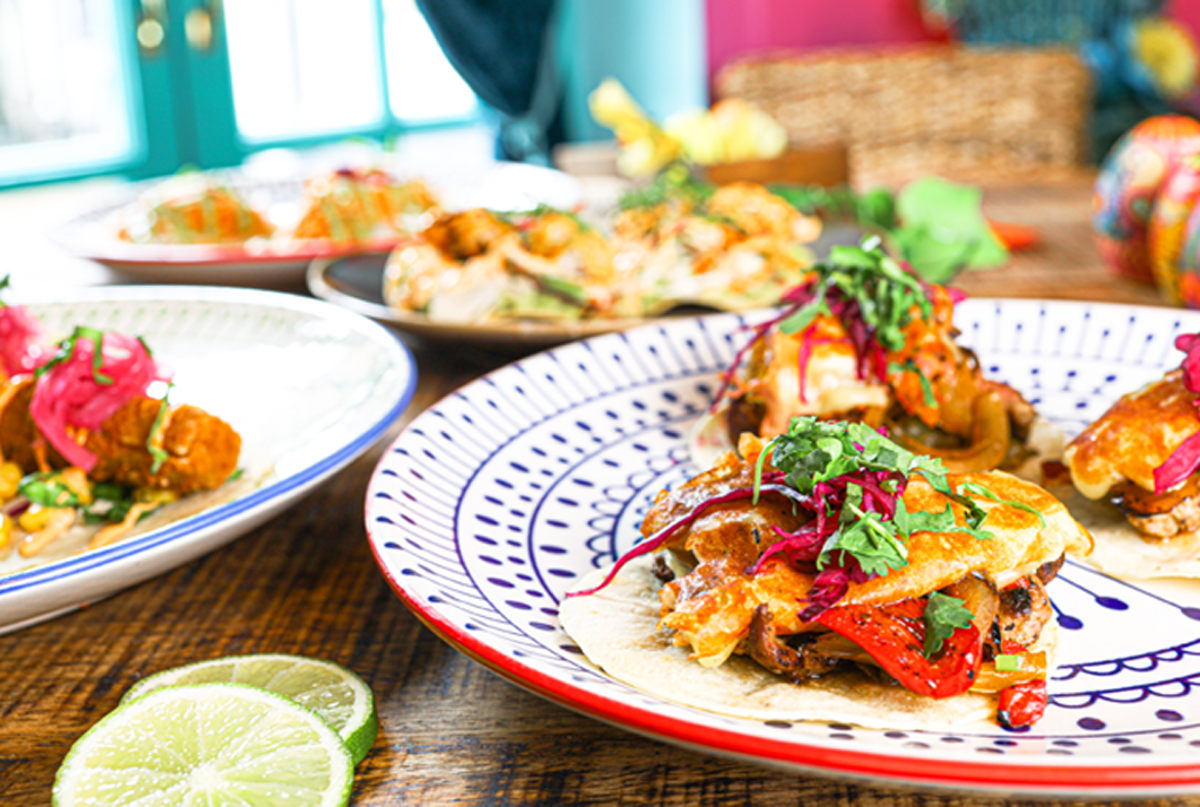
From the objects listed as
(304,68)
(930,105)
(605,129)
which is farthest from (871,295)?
(304,68)

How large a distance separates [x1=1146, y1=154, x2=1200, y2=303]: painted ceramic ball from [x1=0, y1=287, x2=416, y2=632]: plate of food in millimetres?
1971

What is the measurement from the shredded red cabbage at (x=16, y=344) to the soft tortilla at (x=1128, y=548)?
173cm

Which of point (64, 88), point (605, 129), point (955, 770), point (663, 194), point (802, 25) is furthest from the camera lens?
point (605, 129)

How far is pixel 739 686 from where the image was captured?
41.6 inches

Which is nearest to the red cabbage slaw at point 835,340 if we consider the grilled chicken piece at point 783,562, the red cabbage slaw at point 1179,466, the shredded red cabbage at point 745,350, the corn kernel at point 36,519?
the shredded red cabbage at point 745,350

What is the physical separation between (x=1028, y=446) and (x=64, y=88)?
7357mm

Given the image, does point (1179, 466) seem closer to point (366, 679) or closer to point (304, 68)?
point (366, 679)

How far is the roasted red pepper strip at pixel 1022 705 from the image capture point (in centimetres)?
101

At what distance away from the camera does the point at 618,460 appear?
1683 millimetres

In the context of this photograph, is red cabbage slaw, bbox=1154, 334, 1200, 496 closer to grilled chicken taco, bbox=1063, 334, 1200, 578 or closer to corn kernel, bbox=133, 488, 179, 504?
grilled chicken taco, bbox=1063, 334, 1200, 578

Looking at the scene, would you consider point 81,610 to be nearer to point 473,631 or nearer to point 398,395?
point 398,395

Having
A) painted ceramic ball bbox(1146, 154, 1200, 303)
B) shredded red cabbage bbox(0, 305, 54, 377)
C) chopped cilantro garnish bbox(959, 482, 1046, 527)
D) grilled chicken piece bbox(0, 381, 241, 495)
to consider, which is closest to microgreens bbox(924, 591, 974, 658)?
chopped cilantro garnish bbox(959, 482, 1046, 527)

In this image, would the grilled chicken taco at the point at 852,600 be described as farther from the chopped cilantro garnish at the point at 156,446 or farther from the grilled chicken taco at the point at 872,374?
the chopped cilantro garnish at the point at 156,446

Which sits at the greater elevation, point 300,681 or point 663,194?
point 663,194
